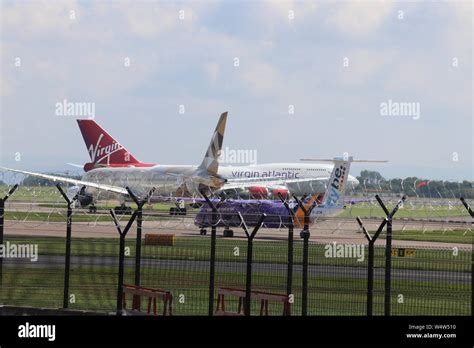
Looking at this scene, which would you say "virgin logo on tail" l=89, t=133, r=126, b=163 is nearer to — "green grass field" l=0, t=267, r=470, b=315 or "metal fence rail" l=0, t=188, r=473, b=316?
"metal fence rail" l=0, t=188, r=473, b=316

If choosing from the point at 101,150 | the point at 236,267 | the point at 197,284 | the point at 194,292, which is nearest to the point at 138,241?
the point at 197,284

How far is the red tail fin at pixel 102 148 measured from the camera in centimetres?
9244

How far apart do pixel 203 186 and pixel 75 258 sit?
165ft

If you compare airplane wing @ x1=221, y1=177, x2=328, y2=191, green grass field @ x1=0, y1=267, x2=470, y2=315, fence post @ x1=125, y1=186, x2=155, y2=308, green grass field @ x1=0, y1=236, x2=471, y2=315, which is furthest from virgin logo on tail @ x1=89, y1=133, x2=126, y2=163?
fence post @ x1=125, y1=186, x2=155, y2=308

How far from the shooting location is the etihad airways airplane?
7350cm

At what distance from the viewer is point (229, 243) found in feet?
108

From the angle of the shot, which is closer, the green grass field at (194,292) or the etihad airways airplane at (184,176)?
the green grass field at (194,292)

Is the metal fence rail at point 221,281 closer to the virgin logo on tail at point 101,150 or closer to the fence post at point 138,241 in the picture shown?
the fence post at point 138,241


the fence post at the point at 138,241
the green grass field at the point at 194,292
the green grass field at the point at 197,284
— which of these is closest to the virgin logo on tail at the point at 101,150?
the green grass field at the point at 197,284

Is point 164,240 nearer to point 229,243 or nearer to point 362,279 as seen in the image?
point 362,279

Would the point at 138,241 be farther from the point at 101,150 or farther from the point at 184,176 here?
the point at 101,150

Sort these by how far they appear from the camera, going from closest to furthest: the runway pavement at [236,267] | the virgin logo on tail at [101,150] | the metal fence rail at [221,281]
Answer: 1. the metal fence rail at [221,281]
2. the runway pavement at [236,267]
3. the virgin logo on tail at [101,150]
